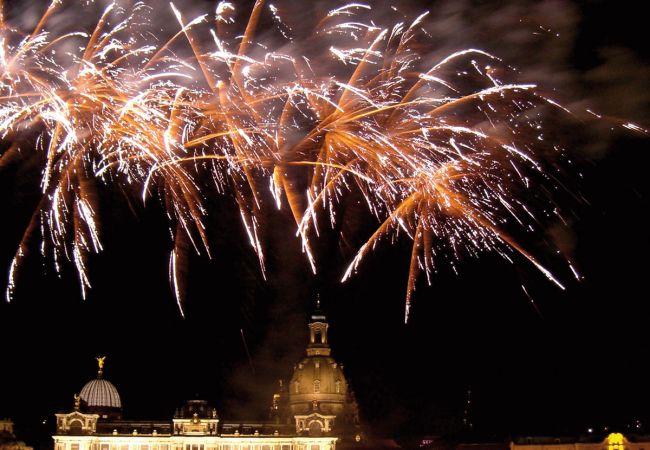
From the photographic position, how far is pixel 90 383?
7250cm

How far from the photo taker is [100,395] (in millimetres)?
71625

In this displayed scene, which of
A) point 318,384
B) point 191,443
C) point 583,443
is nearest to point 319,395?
point 318,384

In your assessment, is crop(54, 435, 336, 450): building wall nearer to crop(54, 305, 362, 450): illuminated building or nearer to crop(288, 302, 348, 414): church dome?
crop(54, 305, 362, 450): illuminated building

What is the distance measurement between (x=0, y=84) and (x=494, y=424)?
55668mm

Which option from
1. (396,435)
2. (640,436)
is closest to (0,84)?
(640,436)

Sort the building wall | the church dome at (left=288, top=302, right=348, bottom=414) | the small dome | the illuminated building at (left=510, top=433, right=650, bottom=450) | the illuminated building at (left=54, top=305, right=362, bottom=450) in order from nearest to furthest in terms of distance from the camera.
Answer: the illuminated building at (left=510, top=433, right=650, bottom=450)
the building wall
the illuminated building at (left=54, top=305, right=362, bottom=450)
the small dome
the church dome at (left=288, top=302, right=348, bottom=414)

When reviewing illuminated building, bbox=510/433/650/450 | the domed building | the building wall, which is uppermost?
the domed building

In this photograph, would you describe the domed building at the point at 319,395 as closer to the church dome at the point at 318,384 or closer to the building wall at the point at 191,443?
the church dome at the point at 318,384

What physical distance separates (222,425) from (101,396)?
31.2 feet

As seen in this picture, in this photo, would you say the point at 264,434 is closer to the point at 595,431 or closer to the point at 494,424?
the point at 494,424

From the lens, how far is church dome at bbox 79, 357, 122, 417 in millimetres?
70750

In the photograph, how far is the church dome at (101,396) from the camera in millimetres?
70750

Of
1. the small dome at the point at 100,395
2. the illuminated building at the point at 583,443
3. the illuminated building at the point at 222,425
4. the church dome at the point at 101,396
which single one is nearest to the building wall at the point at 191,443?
the illuminated building at the point at 222,425

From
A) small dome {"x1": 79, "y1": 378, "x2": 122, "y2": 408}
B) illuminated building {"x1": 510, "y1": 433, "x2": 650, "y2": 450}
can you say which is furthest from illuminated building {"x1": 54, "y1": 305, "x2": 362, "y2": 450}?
illuminated building {"x1": 510, "y1": 433, "x2": 650, "y2": 450}
